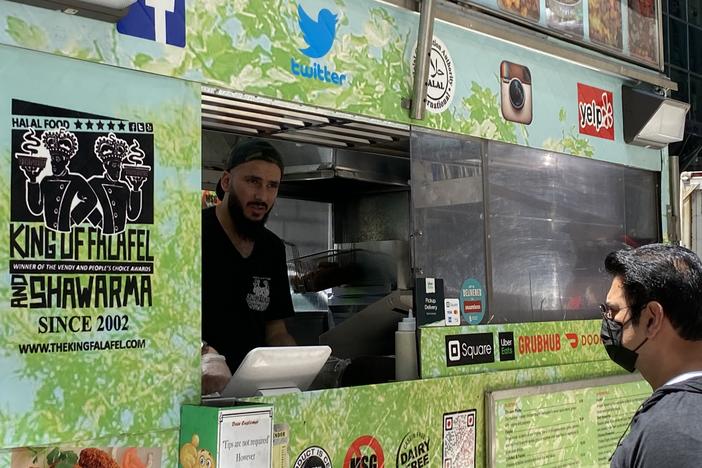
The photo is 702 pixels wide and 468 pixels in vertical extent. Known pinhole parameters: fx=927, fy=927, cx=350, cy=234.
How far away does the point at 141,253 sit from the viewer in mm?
3250

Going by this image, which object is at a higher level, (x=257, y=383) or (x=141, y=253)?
(x=141, y=253)

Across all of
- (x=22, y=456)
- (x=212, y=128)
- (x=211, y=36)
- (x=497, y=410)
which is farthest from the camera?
(x=212, y=128)

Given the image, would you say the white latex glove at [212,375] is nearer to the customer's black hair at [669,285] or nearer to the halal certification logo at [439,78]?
the halal certification logo at [439,78]

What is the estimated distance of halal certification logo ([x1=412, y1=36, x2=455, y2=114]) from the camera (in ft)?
15.0

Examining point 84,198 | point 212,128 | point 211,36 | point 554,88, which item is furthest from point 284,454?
point 554,88

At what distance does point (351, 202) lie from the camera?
6.38m

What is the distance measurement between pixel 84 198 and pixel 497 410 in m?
2.55

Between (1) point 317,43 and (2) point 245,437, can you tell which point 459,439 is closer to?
(2) point 245,437

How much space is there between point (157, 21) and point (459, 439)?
8.16 ft

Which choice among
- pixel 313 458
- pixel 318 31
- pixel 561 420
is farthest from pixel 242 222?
pixel 561 420

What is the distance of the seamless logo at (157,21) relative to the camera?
3247mm

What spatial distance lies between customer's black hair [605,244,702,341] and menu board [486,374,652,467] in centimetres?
251

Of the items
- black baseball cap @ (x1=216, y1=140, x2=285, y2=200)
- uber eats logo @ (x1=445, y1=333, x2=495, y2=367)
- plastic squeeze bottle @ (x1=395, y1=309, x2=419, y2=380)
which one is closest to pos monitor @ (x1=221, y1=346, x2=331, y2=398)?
plastic squeeze bottle @ (x1=395, y1=309, x2=419, y2=380)

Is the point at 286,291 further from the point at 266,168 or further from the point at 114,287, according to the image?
the point at 114,287
